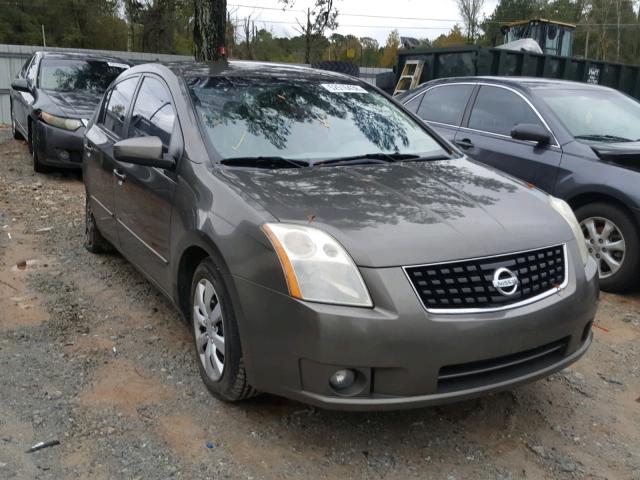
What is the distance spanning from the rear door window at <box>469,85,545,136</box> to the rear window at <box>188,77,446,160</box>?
201cm

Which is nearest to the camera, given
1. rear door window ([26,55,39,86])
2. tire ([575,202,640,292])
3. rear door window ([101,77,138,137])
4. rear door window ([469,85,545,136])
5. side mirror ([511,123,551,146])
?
rear door window ([101,77,138,137])

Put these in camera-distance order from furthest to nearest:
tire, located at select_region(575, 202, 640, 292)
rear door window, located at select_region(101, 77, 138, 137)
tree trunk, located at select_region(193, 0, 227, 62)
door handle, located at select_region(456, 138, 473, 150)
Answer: tree trunk, located at select_region(193, 0, 227, 62) → door handle, located at select_region(456, 138, 473, 150) → tire, located at select_region(575, 202, 640, 292) → rear door window, located at select_region(101, 77, 138, 137)

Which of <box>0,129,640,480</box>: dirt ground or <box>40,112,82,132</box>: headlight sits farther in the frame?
<box>40,112,82,132</box>: headlight

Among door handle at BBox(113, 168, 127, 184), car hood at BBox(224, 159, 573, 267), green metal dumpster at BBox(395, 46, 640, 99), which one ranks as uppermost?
green metal dumpster at BBox(395, 46, 640, 99)

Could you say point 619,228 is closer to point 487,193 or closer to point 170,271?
point 487,193

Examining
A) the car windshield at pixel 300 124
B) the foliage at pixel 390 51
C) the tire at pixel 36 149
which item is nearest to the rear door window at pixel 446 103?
the car windshield at pixel 300 124

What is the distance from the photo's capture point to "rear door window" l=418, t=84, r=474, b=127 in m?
6.40

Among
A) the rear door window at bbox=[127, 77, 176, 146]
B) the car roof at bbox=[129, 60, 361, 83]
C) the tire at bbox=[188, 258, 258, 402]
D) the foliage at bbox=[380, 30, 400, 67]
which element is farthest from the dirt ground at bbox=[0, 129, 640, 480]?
the foliage at bbox=[380, 30, 400, 67]

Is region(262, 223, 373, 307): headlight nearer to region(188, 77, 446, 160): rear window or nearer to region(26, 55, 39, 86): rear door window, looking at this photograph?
region(188, 77, 446, 160): rear window

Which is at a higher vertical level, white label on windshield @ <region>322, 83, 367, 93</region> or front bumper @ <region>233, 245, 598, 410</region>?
white label on windshield @ <region>322, 83, 367, 93</region>

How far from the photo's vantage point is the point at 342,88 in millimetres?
4145

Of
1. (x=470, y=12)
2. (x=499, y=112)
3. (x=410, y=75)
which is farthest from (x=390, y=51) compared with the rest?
(x=499, y=112)

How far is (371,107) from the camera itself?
13.5 feet

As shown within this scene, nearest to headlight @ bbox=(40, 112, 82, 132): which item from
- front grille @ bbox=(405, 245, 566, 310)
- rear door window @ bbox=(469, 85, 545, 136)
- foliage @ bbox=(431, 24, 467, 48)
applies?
rear door window @ bbox=(469, 85, 545, 136)
